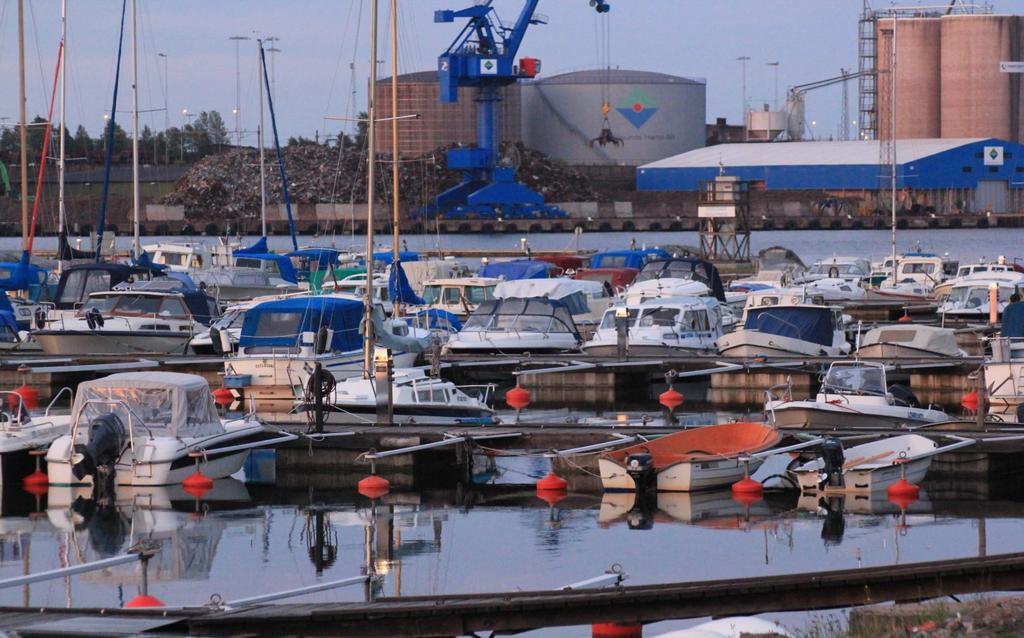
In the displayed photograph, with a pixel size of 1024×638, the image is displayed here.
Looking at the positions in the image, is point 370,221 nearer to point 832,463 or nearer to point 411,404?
point 411,404

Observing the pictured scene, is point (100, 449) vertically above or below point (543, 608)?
above

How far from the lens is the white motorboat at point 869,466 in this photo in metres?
18.1

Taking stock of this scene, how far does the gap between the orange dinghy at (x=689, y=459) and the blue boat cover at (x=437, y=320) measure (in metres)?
12.8

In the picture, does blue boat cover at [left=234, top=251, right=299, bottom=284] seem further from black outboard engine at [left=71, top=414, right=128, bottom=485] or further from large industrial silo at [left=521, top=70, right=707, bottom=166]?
large industrial silo at [left=521, top=70, right=707, bottom=166]

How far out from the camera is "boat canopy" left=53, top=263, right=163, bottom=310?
3234 centimetres

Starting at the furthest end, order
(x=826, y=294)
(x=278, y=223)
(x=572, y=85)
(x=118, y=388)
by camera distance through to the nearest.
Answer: (x=572, y=85), (x=278, y=223), (x=826, y=294), (x=118, y=388)

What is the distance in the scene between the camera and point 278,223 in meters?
113

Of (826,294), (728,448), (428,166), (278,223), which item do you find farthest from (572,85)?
(728,448)

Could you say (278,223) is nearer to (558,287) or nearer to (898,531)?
(558,287)

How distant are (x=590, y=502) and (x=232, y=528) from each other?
384 cm

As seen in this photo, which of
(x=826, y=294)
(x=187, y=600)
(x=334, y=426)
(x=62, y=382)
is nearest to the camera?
(x=187, y=600)

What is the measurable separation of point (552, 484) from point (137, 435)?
457cm

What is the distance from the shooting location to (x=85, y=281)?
32.5 metres

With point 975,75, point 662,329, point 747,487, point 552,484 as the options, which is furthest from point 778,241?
point 747,487
